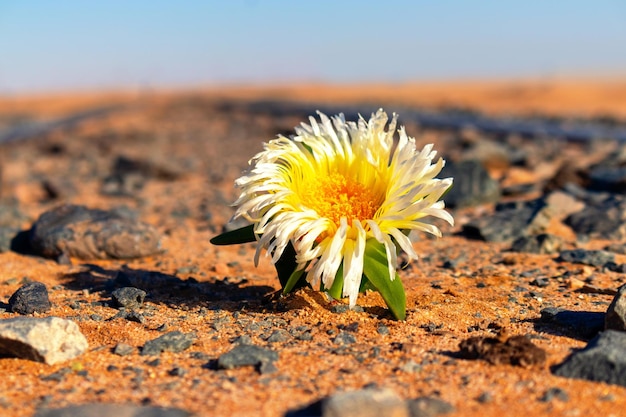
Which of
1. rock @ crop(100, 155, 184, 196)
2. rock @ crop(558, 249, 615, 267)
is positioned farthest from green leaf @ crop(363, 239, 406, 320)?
rock @ crop(100, 155, 184, 196)

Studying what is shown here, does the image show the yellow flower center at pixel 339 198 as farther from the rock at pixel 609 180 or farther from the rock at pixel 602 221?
the rock at pixel 609 180

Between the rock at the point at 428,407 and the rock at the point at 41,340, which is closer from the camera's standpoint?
the rock at the point at 428,407

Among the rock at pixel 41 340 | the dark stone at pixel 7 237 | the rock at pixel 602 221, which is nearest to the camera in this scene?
the rock at pixel 41 340

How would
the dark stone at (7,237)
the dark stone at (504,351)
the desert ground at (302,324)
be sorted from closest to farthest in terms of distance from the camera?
1. the desert ground at (302,324)
2. the dark stone at (504,351)
3. the dark stone at (7,237)

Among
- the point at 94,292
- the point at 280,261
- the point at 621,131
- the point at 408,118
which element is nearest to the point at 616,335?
the point at 280,261

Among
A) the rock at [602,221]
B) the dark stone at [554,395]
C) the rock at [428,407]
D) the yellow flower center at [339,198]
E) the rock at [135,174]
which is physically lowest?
the rock at [135,174]

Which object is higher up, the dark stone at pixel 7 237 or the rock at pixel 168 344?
the rock at pixel 168 344

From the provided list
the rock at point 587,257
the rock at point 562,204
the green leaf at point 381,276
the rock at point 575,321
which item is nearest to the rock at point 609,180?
the rock at point 562,204
